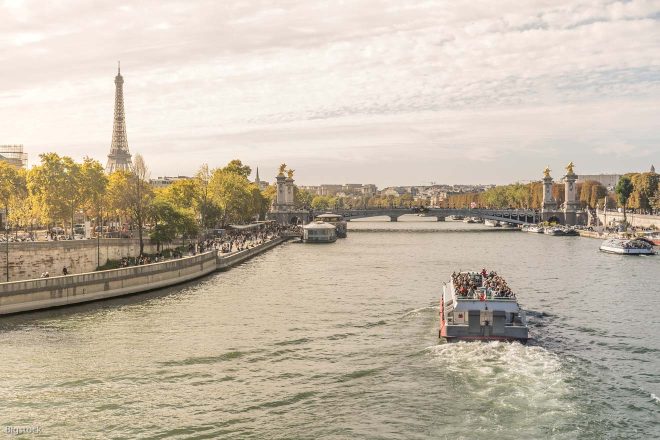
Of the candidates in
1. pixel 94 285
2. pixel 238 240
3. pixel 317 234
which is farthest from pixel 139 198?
pixel 317 234

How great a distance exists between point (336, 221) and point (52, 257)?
264 feet

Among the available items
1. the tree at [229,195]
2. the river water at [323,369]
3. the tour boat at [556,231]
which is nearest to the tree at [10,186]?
the tree at [229,195]

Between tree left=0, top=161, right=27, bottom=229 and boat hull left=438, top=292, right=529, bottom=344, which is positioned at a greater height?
tree left=0, top=161, right=27, bottom=229

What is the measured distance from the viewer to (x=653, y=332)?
32875 millimetres

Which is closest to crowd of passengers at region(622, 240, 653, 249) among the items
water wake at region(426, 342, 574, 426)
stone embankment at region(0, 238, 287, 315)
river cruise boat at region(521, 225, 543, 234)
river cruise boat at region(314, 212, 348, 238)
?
river cruise boat at region(521, 225, 543, 234)

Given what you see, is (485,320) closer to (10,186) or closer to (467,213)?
(10,186)

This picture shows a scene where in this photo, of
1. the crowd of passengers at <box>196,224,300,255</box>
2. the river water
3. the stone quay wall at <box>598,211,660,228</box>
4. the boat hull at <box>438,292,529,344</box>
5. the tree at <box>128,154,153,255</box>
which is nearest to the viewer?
the river water

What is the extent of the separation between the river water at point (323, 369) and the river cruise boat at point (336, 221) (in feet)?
233

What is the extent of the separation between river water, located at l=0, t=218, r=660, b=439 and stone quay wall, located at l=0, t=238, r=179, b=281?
7675mm

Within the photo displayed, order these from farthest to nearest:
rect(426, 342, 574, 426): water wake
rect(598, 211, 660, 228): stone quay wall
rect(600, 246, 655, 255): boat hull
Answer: rect(598, 211, 660, 228): stone quay wall
rect(600, 246, 655, 255): boat hull
rect(426, 342, 574, 426): water wake

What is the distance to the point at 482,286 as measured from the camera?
113ft

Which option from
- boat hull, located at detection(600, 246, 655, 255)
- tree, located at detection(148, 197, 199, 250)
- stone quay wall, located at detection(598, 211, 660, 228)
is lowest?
boat hull, located at detection(600, 246, 655, 255)

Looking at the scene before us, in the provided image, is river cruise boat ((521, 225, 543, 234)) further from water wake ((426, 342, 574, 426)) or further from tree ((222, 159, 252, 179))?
water wake ((426, 342, 574, 426))

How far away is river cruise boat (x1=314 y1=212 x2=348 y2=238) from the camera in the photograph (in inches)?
4621
